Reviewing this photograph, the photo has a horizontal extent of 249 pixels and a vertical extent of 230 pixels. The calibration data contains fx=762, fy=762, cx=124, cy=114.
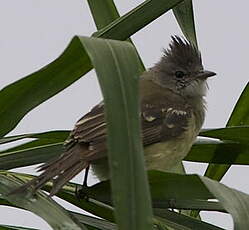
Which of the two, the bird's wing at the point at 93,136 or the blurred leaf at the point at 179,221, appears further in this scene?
the bird's wing at the point at 93,136

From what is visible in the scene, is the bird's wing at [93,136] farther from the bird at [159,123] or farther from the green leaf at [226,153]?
the green leaf at [226,153]

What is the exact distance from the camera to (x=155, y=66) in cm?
351

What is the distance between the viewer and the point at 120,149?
45.2 inches

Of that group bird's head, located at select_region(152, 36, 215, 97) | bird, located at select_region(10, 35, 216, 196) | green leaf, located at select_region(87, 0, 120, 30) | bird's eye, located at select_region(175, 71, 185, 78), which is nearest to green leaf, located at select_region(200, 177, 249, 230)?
bird, located at select_region(10, 35, 216, 196)

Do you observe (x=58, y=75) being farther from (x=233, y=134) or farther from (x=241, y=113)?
(x=241, y=113)

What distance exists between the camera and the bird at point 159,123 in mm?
2084

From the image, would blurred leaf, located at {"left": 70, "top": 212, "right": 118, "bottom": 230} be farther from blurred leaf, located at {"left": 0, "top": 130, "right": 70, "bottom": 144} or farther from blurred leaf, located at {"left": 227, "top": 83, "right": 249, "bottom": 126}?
blurred leaf, located at {"left": 227, "top": 83, "right": 249, "bottom": 126}

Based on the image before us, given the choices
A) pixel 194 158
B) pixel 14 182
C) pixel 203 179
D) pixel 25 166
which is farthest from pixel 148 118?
pixel 203 179

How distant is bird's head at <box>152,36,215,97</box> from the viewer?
3293 mm

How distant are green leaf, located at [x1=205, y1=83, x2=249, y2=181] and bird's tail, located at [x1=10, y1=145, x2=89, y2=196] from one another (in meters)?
0.49

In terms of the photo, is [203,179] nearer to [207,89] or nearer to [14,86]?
[14,86]

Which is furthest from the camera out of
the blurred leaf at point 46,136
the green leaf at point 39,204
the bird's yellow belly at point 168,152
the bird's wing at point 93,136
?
the bird's yellow belly at point 168,152

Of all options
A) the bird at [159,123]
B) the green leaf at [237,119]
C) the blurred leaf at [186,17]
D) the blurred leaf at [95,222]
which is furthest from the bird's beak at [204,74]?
the blurred leaf at [95,222]

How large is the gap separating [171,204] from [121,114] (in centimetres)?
72
